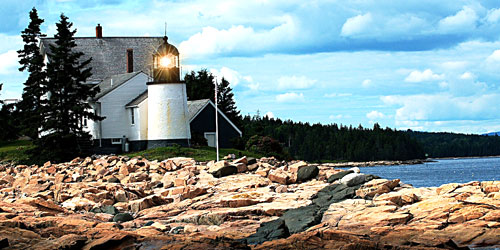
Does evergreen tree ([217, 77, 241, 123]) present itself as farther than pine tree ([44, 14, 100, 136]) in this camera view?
Yes

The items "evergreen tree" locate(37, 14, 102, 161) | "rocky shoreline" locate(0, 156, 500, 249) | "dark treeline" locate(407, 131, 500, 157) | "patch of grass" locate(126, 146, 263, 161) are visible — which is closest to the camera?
"rocky shoreline" locate(0, 156, 500, 249)

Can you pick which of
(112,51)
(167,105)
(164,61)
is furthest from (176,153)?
(112,51)

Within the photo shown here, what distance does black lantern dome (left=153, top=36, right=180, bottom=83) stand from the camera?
45344 mm

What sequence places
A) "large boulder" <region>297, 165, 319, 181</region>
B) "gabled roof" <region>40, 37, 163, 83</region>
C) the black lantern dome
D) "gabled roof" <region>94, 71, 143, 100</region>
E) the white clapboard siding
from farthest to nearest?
"gabled roof" <region>40, 37, 163, 83</region>
"gabled roof" <region>94, 71, 143, 100</region>
the white clapboard siding
the black lantern dome
"large boulder" <region>297, 165, 319, 181</region>

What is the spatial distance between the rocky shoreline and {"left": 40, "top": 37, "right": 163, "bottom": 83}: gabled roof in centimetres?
3090

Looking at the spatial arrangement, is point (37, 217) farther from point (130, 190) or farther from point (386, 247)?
point (386, 247)

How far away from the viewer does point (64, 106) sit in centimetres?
4747

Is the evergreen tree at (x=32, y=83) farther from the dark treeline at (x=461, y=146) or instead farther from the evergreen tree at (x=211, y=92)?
the dark treeline at (x=461, y=146)

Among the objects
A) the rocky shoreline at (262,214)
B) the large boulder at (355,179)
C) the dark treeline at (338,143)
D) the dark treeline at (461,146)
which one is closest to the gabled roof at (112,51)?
the rocky shoreline at (262,214)

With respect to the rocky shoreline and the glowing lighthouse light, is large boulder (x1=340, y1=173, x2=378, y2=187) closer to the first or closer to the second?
the rocky shoreline

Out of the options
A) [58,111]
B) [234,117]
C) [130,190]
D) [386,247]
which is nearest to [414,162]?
[234,117]

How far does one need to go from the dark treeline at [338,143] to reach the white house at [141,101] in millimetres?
61615

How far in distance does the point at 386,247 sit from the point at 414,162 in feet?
369

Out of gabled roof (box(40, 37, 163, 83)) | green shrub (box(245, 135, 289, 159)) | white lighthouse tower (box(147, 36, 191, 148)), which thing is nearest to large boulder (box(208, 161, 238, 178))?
white lighthouse tower (box(147, 36, 191, 148))
